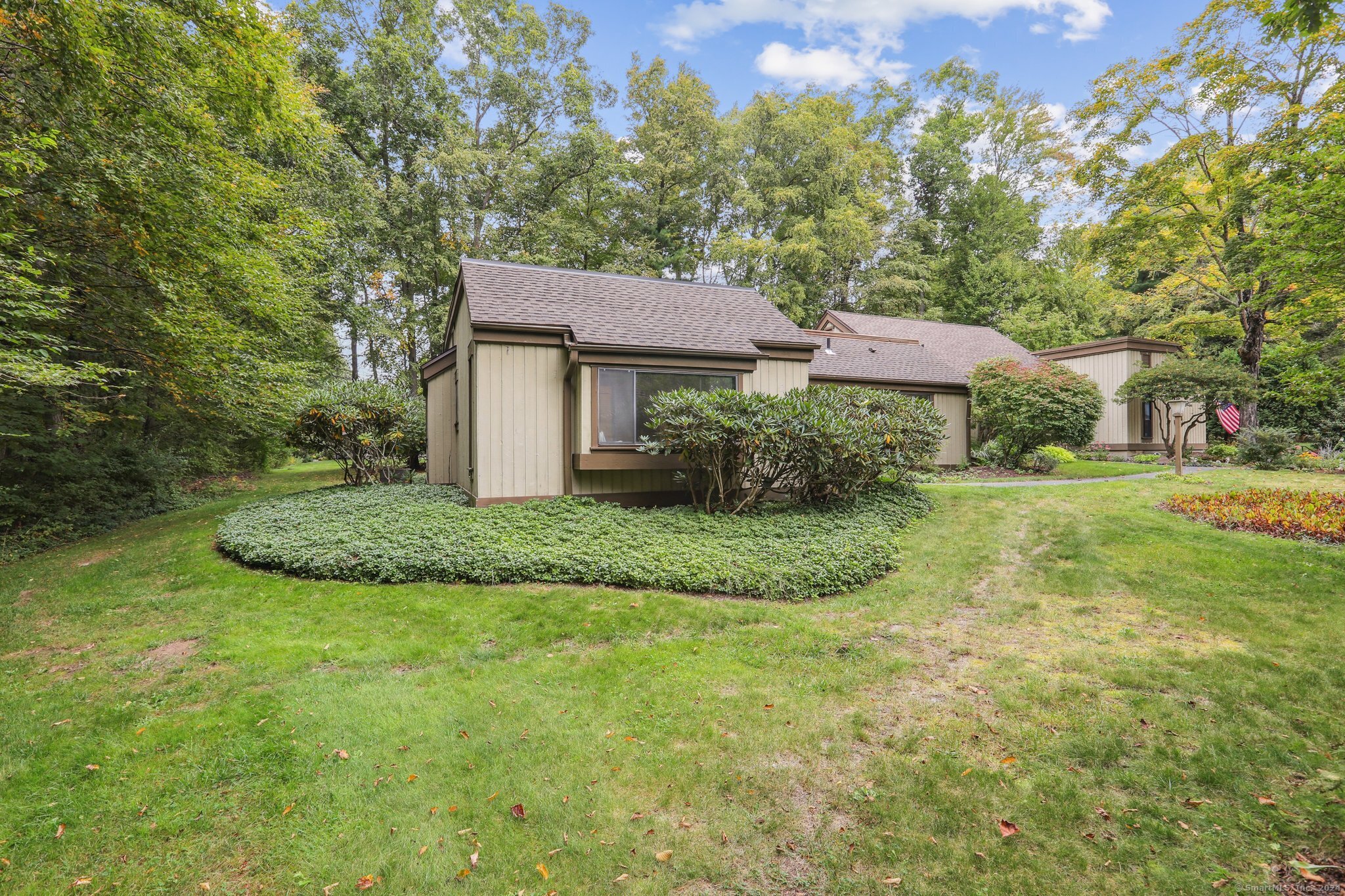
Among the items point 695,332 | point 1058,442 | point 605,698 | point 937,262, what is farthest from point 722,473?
point 937,262

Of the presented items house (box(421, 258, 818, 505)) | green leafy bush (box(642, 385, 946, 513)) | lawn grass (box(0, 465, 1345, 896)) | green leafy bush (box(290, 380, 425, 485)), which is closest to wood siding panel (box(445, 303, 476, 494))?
house (box(421, 258, 818, 505))

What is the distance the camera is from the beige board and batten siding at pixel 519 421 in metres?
8.77

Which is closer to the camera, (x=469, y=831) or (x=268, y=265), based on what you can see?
(x=469, y=831)

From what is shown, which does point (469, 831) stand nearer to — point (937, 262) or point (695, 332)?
point (695, 332)

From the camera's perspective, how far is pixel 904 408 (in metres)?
10.2

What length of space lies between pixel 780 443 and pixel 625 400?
266 cm

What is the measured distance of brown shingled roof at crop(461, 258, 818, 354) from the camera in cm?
916

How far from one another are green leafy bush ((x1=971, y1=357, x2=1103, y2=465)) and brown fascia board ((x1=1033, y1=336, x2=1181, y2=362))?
235 centimetres

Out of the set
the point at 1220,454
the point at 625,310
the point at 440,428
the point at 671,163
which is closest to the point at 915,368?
the point at 1220,454

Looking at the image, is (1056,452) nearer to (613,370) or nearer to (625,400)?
(625,400)

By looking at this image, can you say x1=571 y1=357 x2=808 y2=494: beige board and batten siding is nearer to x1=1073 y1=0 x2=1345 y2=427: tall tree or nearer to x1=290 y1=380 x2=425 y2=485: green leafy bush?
x1=290 y1=380 x2=425 y2=485: green leafy bush

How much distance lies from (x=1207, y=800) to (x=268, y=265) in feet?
45.5

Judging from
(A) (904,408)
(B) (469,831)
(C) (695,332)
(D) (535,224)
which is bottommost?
(B) (469,831)

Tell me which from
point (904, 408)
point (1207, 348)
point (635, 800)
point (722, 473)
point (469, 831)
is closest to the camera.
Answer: point (469, 831)
